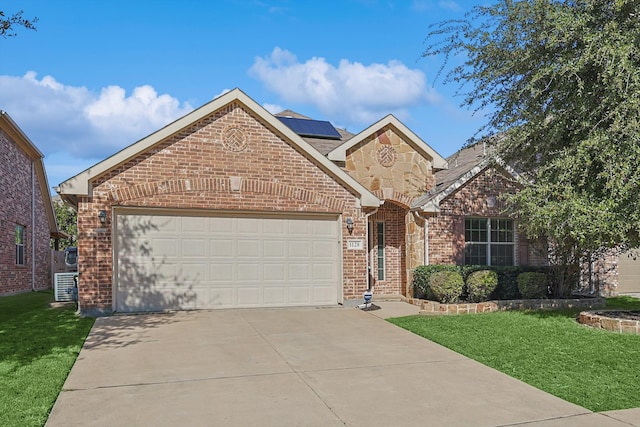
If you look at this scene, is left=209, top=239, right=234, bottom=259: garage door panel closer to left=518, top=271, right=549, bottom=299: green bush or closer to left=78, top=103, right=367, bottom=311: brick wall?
left=78, top=103, right=367, bottom=311: brick wall

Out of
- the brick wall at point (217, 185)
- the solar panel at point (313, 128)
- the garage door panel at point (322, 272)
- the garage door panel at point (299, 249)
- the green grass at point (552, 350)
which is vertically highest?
the solar panel at point (313, 128)

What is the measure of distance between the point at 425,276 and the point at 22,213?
596 inches

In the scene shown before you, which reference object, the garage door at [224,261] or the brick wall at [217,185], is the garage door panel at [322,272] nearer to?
the garage door at [224,261]

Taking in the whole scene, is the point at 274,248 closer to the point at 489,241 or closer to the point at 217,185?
the point at 217,185

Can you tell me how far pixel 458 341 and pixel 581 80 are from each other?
5.42 meters

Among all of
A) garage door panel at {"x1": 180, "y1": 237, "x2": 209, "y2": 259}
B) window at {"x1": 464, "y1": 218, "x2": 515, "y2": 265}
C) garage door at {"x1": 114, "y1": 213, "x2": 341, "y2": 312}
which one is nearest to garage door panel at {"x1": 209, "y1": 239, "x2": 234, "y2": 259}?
garage door at {"x1": 114, "y1": 213, "x2": 341, "y2": 312}

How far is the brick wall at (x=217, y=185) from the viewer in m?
11.2

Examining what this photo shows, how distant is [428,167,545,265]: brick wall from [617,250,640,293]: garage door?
13.2ft

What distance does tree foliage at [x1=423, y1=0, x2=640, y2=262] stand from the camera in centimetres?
863

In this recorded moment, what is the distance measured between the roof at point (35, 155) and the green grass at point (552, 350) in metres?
14.2

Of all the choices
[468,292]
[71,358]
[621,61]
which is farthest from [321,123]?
[71,358]

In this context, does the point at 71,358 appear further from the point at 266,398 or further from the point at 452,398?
the point at 452,398

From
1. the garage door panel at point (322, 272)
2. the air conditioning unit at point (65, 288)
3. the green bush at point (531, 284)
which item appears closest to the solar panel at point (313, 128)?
the garage door panel at point (322, 272)

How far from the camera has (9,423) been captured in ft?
15.8
